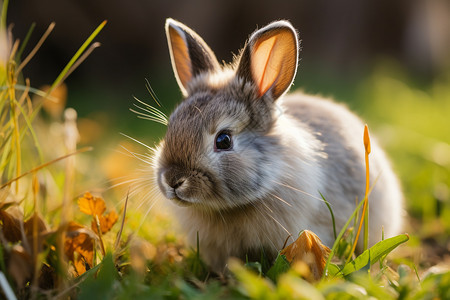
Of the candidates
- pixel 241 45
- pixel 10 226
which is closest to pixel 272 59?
pixel 10 226

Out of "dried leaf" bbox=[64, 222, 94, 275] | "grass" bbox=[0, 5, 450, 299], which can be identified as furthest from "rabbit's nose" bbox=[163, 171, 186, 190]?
"dried leaf" bbox=[64, 222, 94, 275]

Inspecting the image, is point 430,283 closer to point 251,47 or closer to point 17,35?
point 251,47

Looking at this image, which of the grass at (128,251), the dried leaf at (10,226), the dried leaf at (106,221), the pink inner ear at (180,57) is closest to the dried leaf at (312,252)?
the grass at (128,251)

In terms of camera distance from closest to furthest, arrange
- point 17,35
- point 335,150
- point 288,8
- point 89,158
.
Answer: point 335,150 → point 89,158 → point 17,35 → point 288,8

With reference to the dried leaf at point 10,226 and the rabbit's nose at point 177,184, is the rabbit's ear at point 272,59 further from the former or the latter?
the dried leaf at point 10,226

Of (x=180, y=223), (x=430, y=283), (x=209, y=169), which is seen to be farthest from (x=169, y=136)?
(x=430, y=283)

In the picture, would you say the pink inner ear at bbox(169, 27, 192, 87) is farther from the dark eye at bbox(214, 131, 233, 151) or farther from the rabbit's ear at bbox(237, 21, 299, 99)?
the dark eye at bbox(214, 131, 233, 151)

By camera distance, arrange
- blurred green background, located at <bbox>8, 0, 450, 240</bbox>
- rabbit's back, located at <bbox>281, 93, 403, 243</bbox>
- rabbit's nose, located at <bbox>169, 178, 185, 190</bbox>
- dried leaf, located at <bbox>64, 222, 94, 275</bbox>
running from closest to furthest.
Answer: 1. dried leaf, located at <bbox>64, 222, 94, 275</bbox>
2. rabbit's nose, located at <bbox>169, 178, 185, 190</bbox>
3. rabbit's back, located at <bbox>281, 93, 403, 243</bbox>
4. blurred green background, located at <bbox>8, 0, 450, 240</bbox>
